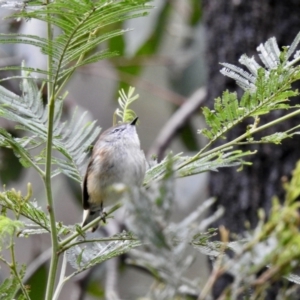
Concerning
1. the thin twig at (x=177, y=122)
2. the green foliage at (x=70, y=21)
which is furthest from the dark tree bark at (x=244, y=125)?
the green foliage at (x=70, y=21)

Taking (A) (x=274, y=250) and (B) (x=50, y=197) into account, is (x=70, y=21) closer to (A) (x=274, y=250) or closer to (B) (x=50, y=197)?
(B) (x=50, y=197)

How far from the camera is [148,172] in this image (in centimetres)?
97

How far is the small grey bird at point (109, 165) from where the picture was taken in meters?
1.37

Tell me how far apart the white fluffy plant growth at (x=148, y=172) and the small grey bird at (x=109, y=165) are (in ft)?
1.03

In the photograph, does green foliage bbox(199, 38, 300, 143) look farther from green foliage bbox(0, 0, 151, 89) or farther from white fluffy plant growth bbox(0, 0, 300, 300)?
green foliage bbox(0, 0, 151, 89)

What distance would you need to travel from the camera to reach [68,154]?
0.99 m

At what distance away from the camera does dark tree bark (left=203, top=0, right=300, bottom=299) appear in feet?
7.66

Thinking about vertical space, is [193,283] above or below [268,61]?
below

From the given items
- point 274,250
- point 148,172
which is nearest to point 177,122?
point 148,172

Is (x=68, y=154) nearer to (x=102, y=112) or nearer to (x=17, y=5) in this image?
(x=17, y=5)

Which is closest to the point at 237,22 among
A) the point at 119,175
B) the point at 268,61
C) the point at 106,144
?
the point at 106,144

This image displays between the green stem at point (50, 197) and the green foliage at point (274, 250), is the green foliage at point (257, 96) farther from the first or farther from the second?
the green foliage at point (274, 250)

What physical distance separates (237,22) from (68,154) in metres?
1.64

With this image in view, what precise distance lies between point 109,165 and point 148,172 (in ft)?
1.59
